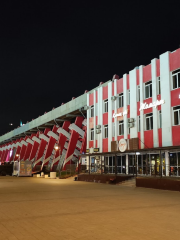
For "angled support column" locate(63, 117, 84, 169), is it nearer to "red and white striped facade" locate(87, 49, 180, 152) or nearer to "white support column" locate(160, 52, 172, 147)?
"red and white striped facade" locate(87, 49, 180, 152)

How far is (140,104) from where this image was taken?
2756cm

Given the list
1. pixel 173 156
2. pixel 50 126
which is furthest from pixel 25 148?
pixel 173 156

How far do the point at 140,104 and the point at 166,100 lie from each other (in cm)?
356

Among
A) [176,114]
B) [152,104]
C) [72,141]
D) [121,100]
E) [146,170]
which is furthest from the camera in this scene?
[72,141]

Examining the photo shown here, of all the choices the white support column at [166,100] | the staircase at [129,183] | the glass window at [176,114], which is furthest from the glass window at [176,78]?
the staircase at [129,183]

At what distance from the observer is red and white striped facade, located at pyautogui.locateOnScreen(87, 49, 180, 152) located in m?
24.1

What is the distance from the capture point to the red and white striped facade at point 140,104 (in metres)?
24.1

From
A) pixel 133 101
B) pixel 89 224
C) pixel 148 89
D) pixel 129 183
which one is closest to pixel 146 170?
pixel 129 183

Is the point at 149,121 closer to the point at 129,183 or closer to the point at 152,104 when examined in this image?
the point at 152,104

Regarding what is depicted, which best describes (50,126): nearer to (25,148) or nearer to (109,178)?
(25,148)

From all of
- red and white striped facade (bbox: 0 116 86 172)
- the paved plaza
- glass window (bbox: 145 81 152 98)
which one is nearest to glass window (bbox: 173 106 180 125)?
glass window (bbox: 145 81 152 98)

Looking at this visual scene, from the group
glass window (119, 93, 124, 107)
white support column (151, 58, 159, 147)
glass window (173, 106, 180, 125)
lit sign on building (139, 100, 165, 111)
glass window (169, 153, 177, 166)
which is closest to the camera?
glass window (169, 153, 177, 166)

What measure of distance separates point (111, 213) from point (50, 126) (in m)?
48.9

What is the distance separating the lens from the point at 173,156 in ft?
77.4
